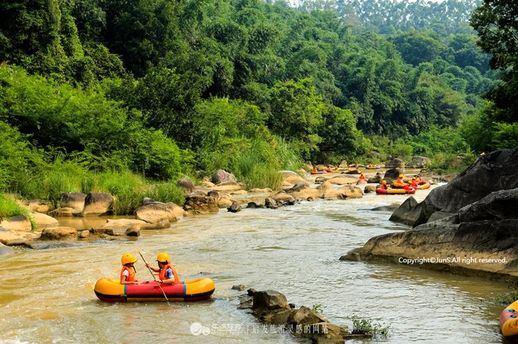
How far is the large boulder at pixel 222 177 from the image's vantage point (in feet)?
81.4

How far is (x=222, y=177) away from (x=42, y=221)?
11.2 metres

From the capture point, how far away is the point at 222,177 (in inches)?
982

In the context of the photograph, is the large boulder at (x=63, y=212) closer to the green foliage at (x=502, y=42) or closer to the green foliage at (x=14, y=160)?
the green foliage at (x=14, y=160)

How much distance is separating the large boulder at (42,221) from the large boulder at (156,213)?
2048 millimetres

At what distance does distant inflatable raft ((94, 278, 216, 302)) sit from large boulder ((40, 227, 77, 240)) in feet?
17.0

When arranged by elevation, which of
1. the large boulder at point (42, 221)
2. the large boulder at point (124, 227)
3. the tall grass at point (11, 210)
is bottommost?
the large boulder at point (42, 221)

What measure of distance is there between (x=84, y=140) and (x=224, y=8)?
44.1m

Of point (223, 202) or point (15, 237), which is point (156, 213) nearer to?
point (15, 237)

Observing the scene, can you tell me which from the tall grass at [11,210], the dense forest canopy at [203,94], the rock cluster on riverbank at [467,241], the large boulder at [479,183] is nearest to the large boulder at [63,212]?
the dense forest canopy at [203,94]

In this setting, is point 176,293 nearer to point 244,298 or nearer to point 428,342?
point 244,298

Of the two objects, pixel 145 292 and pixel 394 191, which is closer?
pixel 145 292

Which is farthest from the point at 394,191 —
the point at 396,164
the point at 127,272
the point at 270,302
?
the point at 396,164

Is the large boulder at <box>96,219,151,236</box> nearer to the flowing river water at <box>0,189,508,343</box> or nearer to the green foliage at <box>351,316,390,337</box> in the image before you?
the flowing river water at <box>0,189,508,343</box>

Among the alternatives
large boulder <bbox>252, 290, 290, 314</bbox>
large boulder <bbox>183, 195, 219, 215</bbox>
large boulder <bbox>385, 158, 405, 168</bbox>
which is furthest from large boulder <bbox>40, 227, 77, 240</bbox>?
large boulder <bbox>385, 158, 405, 168</bbox>
